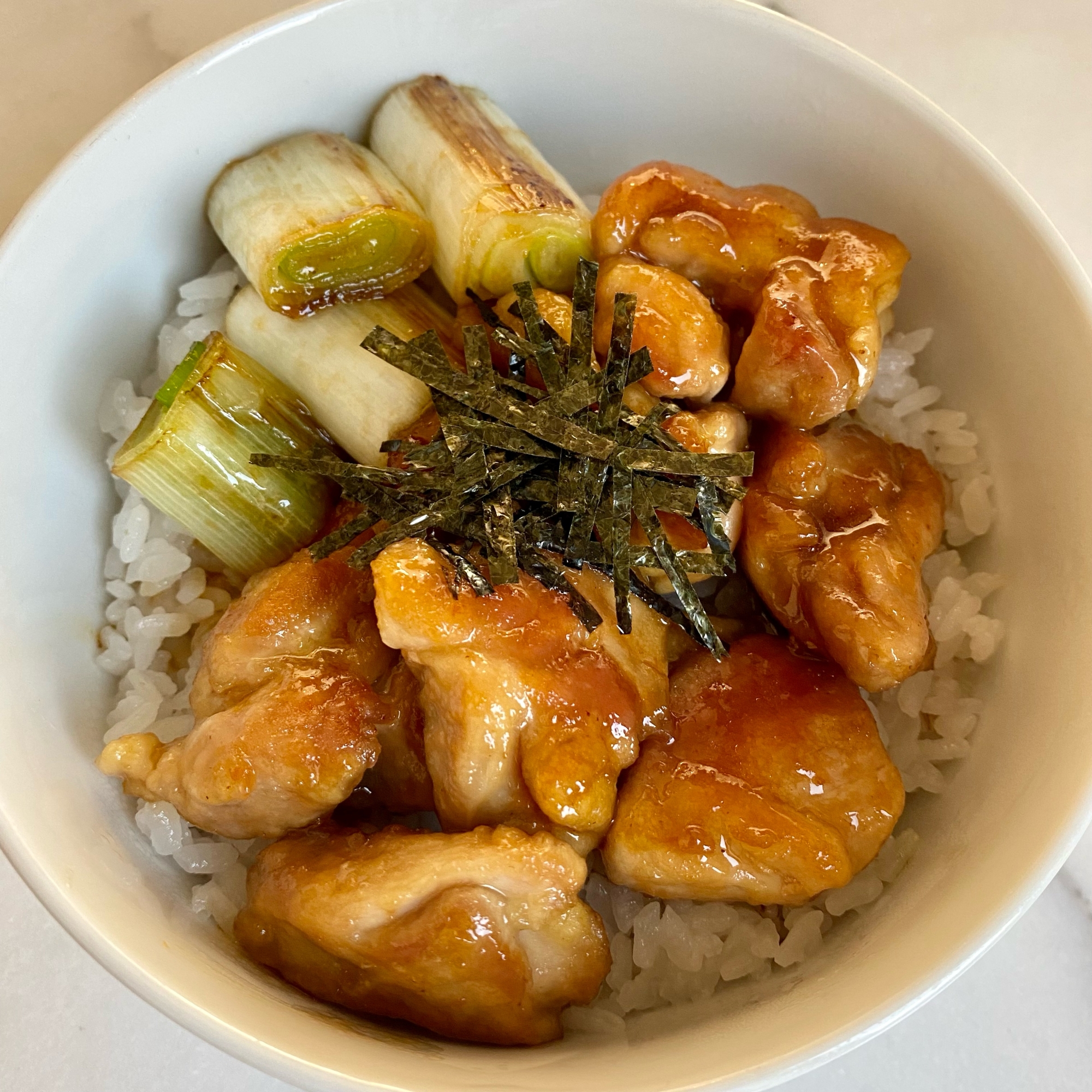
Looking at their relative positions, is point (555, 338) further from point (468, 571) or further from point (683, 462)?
point (468, 571)

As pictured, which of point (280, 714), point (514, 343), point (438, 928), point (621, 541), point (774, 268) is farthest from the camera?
point (774, 268)

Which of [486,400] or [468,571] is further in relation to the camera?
[486,400]

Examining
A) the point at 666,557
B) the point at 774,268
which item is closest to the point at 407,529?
the point at 666,557

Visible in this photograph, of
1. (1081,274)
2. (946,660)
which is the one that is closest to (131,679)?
(946,660)

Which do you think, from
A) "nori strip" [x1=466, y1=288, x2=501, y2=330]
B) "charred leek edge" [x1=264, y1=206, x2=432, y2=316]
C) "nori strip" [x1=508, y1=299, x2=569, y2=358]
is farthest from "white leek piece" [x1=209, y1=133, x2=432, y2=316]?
"nori strip" [x1=508, y1=299, x2=569, y2=358]

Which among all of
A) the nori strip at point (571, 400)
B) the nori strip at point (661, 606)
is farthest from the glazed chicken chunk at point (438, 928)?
the nori strip at point (571, 400)

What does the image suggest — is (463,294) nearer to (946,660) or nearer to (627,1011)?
(946,660)
